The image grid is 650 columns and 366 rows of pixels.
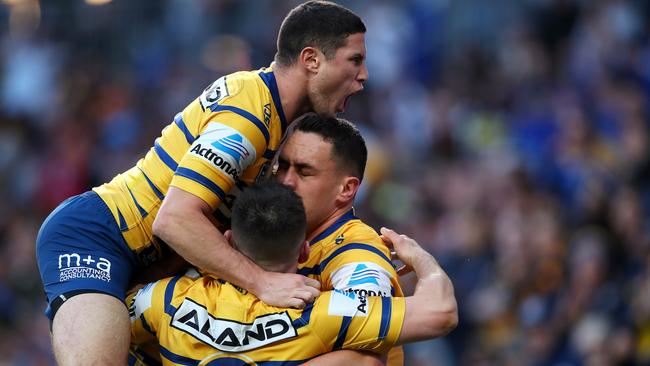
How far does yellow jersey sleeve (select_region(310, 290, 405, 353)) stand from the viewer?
4582mm

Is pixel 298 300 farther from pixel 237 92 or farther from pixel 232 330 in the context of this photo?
pixel 237 92

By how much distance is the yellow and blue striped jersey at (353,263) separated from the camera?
479 cm

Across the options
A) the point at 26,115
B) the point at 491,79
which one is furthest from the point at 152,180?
the point at 26,115

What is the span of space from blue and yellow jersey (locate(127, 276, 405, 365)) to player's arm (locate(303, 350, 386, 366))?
2 centimetres

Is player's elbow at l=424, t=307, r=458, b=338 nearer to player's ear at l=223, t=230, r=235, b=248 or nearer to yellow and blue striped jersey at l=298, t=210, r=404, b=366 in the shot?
yellow and blue striped jersey at l=298, t=210, r=404, b=366

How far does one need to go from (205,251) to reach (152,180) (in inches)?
27.1

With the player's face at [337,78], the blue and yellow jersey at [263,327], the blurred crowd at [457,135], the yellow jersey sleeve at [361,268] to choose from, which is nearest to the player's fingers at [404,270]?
the yellow jersey sleeve at [361,268]

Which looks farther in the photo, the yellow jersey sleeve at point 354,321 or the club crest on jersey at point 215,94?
the club crest on jersey at point 215,94

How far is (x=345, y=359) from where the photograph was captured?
4.63m

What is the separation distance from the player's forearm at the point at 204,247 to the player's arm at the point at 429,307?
63 cm

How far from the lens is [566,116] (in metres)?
11.1

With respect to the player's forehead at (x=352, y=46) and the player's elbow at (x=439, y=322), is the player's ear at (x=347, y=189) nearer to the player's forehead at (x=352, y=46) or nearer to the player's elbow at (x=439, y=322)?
the player's forehead at (x=352, y=46)

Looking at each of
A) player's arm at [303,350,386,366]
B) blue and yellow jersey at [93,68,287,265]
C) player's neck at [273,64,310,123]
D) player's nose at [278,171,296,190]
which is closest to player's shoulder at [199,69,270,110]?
blue and yellow jersey at [93,68,287,265]

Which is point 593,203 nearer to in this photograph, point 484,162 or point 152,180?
point 484,162
